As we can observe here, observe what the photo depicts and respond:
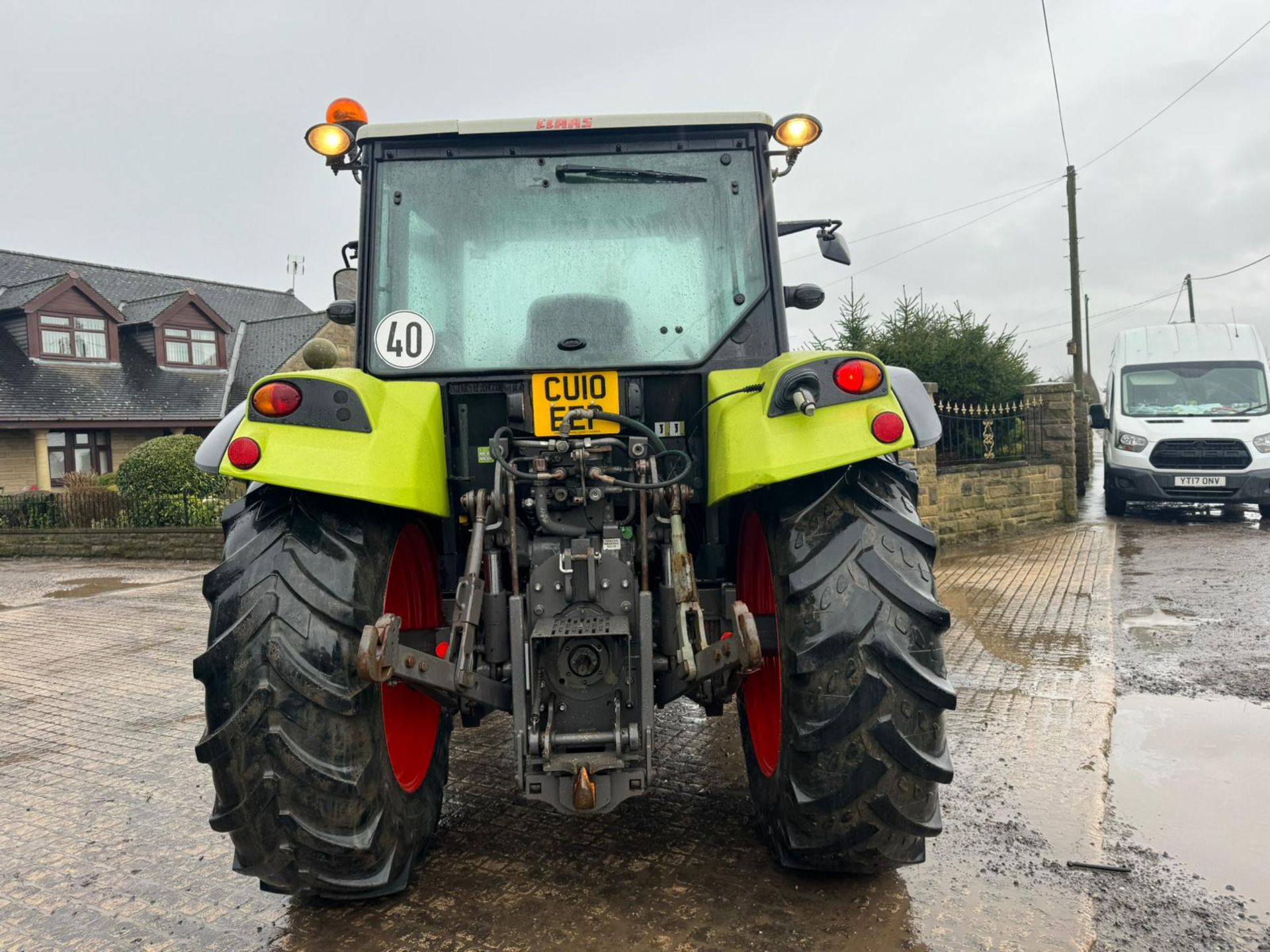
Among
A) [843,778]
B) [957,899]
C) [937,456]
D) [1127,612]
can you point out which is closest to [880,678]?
[843,778]

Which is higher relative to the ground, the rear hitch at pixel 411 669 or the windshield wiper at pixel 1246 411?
the windshield wiper at pixel 1246 411

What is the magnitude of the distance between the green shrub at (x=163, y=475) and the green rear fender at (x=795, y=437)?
13085 mm

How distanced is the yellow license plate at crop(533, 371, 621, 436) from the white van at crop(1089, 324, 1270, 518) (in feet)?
39.7

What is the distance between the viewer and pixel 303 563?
2.61 m

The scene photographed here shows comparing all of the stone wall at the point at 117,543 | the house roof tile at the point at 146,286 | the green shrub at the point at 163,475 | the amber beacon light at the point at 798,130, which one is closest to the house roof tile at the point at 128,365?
the house roof tile at the point at 146,286

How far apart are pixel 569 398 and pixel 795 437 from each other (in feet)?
2.71

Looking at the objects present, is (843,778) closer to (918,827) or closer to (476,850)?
(918,827)

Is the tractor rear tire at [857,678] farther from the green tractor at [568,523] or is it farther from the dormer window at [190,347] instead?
the dormer window at [190,347]

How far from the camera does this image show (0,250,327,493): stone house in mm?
23859

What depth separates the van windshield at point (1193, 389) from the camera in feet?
43.9

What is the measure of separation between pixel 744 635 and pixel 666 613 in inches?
14.5

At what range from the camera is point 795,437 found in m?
2.67

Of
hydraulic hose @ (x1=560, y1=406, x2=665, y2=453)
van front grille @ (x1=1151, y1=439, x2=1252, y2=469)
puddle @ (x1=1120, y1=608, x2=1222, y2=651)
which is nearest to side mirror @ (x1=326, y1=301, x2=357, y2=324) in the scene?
hydraulic hose @ (x1=560, y1=406, x2=665, y2=453)

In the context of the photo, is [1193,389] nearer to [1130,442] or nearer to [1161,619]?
[1130,442]
